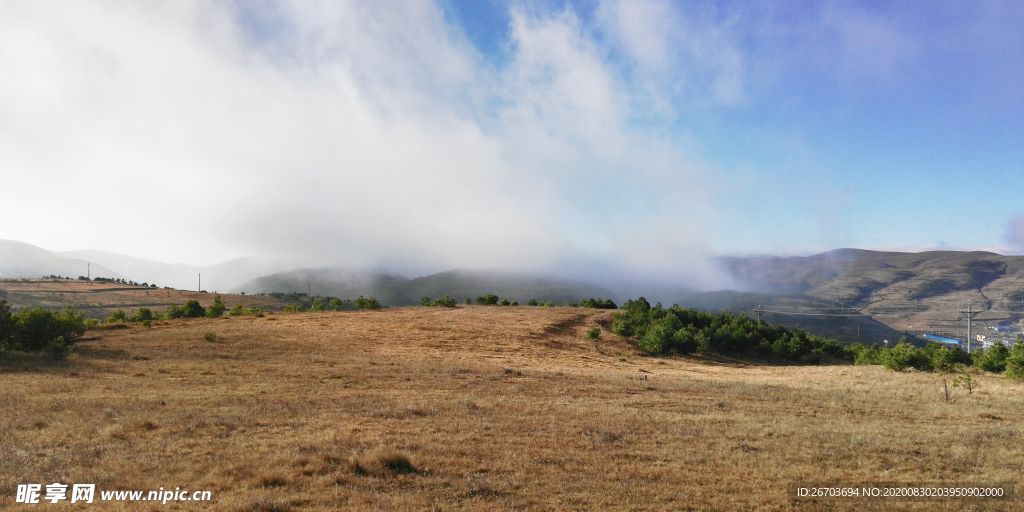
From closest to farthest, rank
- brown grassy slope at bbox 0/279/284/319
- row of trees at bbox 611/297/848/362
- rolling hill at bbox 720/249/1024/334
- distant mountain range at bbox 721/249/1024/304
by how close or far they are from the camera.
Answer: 1. row of trees at bbox 611/297/848/362
2. brown grassy slope at bbox 0/279/284/319
3. rolling hill at bbox 720/249/1024/334
4. distant mountain range at bbox 721/249/1024/304

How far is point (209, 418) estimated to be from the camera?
13.1m

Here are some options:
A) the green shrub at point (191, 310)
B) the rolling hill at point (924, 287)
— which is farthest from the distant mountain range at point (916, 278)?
the green shrub at point (191, 310)

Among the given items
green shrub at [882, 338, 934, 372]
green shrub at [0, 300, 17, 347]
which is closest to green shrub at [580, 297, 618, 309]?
green shrub at [882, 338, 934, 372]

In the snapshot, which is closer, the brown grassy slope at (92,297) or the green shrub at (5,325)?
the green shrub at (5,325)

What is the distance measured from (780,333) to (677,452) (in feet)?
184

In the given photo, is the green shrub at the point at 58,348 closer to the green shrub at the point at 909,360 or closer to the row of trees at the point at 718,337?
the row of trees at the point at 718,337

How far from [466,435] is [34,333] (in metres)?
28.3

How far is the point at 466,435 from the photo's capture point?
12.2m

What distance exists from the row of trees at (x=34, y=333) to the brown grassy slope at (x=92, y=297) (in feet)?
197

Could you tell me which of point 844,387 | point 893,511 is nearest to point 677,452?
point 893,511

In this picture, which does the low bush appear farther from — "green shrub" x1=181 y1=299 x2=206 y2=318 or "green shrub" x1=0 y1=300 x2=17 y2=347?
"green shrub" x1=0 y1=300 x2=17 y2=347

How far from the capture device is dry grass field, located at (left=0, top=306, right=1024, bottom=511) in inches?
328

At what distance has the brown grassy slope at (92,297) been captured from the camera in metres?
76.1

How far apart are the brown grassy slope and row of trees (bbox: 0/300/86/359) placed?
5994 cm
